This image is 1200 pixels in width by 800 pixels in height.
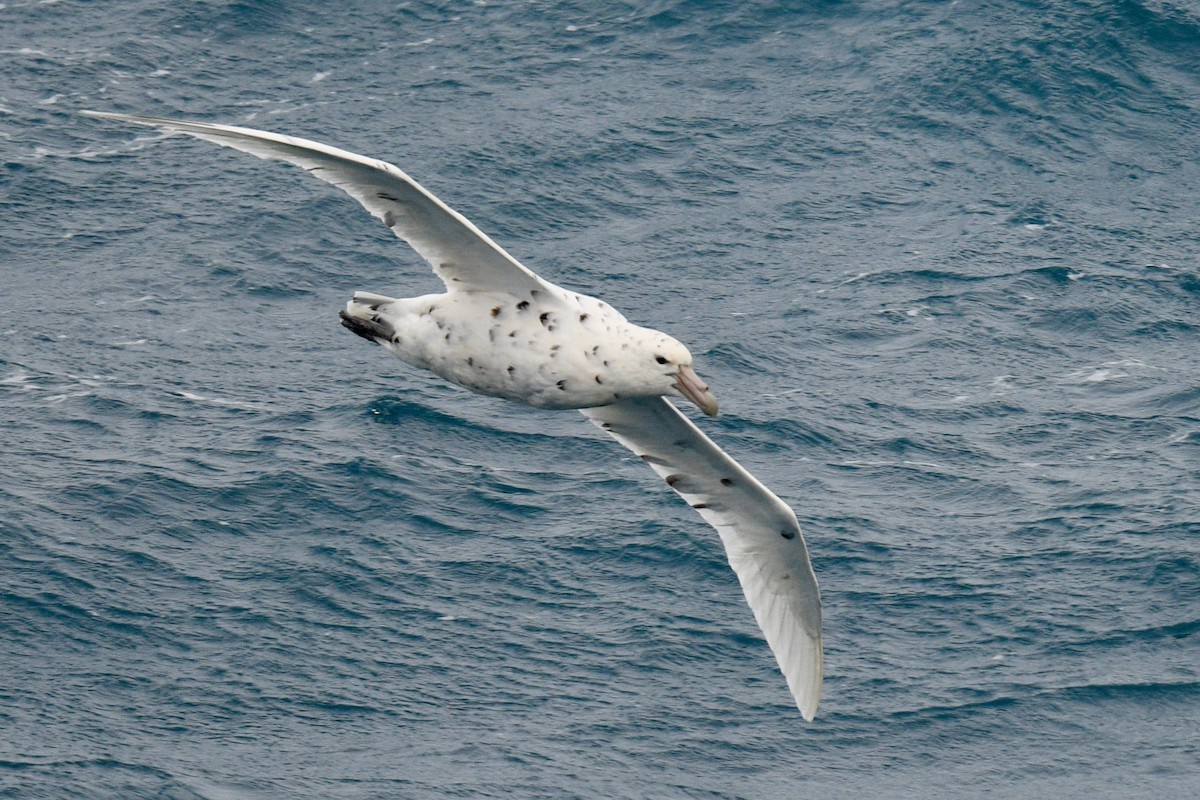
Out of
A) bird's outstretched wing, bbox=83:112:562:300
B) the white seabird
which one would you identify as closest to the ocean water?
the white seabird

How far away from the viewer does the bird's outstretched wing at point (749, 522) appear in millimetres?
28344

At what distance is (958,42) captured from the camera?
55469 millimetres

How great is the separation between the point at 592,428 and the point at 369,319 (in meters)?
20.3

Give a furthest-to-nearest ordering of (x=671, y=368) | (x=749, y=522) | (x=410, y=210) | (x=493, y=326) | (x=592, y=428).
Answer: (x=592, y=428) → (x=749, y=522) → (x=493, y=326) → (x=410, y=210) → (x=671, y=368)

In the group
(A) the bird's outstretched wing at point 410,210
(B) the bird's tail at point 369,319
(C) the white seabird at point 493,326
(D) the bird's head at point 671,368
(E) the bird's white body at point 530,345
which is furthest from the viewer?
(B) the bird's tail at point 369,319

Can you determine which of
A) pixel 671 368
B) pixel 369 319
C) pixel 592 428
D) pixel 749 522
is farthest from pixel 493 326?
pixel 592 428

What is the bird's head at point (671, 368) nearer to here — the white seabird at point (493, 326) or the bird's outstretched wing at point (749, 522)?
the white seabird at point (493, 326)

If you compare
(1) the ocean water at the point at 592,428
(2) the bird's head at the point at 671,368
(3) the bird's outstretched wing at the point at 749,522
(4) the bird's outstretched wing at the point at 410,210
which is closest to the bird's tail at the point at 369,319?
(4) the bird's outstretched wing at the point at 410,210

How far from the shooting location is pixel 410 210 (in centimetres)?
2567

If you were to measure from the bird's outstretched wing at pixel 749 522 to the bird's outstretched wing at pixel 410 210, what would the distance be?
2.65 metres

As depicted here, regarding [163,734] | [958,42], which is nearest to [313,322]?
[163,734]

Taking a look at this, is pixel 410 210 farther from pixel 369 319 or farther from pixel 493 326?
pixel 369 319

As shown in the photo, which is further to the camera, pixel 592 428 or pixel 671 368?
pixel 592 428

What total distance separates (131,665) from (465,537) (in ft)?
22.6
